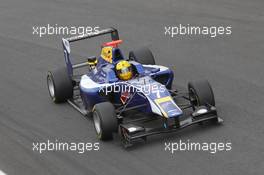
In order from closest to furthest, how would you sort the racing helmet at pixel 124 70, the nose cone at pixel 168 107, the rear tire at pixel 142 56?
the nose cone at pixel 168 107 < the racing helmet at pixel 124 70 < the rear tire at pixel 142 56

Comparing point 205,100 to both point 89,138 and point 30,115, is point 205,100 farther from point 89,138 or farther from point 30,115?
point 30,115

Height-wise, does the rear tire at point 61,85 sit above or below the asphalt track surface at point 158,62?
above

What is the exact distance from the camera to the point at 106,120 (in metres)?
11.1

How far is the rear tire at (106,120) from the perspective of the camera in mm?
11078

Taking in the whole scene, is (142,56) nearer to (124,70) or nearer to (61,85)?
(124,70)

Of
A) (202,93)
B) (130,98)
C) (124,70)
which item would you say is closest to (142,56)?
(124,70)

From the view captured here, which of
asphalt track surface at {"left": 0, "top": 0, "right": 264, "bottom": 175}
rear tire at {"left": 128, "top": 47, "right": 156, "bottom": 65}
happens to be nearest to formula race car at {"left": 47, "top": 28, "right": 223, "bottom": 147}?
asphalt track surface at {"left": 0, "top": 0, "right": 264, "bottom": 175}

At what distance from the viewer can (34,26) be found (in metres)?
20.4

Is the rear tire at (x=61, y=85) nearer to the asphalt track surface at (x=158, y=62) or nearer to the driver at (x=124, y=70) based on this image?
the asphalt track surface at (x=158, y=62)

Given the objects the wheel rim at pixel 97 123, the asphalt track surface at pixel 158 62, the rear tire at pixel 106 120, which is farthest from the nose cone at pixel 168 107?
the wheel rim at pixel 97 123

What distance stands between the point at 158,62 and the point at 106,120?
5171mm

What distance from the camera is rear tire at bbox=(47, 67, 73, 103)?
13250mm

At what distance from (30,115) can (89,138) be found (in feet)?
6.23

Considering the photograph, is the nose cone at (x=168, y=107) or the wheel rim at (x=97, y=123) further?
the wheel rim at (x=97, y=123)
